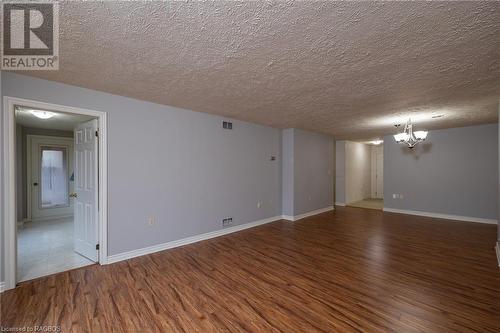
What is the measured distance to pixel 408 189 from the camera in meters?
6.79

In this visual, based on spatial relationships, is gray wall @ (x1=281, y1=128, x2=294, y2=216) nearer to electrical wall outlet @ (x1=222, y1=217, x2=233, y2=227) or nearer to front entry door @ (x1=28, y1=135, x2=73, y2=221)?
electrical wall outlet @ (x1=222, y1=217, x2=233, y2=227)

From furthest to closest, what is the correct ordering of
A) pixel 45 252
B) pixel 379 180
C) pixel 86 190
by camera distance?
1. pixel 379 180
2. pixel 45 252
3. pixel 86 190

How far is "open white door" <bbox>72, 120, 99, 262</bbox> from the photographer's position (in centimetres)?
327

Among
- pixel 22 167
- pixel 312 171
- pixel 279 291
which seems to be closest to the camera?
pixel 279 291

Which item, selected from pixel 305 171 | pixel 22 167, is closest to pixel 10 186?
pixel 22 167

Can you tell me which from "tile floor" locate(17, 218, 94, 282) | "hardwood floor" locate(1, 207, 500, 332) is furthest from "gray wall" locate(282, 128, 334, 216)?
"tile floor" locate(17, 218, 94, 282)

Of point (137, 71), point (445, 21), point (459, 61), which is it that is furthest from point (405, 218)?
point (137, 71)

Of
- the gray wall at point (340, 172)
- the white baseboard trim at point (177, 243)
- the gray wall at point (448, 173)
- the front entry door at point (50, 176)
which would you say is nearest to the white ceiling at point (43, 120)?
the front entry door at point (50, 176)

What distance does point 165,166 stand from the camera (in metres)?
3.82

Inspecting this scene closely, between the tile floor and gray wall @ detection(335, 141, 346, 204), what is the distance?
782 centimetres

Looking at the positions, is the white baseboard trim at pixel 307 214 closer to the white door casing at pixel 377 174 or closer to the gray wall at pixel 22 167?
the white door casing at pixel 377 174

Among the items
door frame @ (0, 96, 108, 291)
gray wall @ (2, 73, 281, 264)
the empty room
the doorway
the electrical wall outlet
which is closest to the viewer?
the empty room
